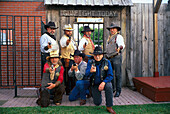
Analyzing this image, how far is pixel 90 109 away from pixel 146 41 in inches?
155

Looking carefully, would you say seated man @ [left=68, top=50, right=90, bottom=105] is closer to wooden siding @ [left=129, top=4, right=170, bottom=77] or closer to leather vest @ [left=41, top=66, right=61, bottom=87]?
leather vest @ [left=41, top=66, right=61, bottom=87]

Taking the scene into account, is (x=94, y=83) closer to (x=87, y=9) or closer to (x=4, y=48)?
(x=87, y=9)

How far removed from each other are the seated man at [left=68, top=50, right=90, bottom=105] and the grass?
0.45 meters

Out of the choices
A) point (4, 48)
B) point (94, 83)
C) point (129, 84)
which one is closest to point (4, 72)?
point (4, 48)

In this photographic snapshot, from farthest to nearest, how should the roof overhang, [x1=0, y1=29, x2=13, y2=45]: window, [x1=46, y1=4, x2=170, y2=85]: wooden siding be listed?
[x1=46, y1=4, x2=170, y2=85]: wooden siding → [x1=0, y1=29, x2=13, y2=45]: window → the roof overhang

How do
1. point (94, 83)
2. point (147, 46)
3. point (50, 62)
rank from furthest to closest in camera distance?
point (147, 46), point (50, 62), point (94, 83)

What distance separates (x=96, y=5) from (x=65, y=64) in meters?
2.52

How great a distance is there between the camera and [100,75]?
13.2 feet

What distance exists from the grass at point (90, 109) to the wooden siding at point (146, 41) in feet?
8.38

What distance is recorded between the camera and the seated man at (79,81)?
4409 mm

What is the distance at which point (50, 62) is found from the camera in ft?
14.5

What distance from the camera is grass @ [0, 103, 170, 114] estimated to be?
3730mm

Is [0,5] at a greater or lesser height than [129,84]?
greater

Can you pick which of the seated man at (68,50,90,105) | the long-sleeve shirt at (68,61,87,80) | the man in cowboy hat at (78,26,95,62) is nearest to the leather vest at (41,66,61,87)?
the seated man at (68,50,90,105)
